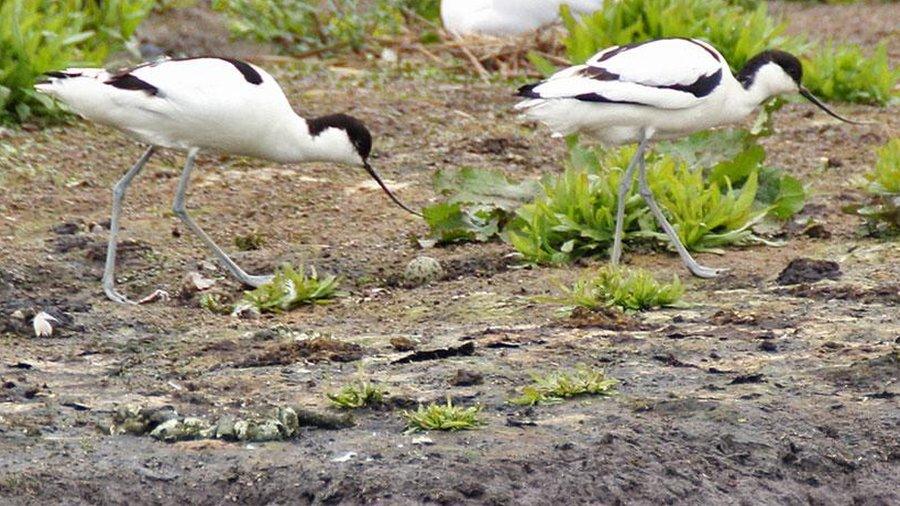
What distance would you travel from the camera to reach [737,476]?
4012 mm

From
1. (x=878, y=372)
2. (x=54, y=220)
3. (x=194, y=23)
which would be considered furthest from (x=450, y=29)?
(x=878, y=372)

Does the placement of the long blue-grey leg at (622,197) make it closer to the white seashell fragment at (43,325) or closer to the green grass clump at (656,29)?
the white seashell fragment at (43,325)

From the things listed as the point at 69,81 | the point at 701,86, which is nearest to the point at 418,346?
the point at 701,86

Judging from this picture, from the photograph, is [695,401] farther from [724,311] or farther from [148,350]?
[148,350]

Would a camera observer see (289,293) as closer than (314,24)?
Yes

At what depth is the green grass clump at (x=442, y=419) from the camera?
Answer: 4164 millimetres

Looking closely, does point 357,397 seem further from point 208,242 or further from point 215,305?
point 208,242

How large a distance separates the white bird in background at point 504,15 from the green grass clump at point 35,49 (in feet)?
7.83

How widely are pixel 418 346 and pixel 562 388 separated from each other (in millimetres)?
740

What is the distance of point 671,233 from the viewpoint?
6109 mm

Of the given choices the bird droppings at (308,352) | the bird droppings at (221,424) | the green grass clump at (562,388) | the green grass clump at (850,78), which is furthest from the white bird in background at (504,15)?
the bird droppings at (221,424)

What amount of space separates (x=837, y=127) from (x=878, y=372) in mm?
3970

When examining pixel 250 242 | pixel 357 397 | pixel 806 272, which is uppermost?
pixel 357 397

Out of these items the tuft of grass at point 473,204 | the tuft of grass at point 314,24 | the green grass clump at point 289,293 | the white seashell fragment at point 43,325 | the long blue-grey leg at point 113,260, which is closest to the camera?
the white seashell fragment at point 43,325
